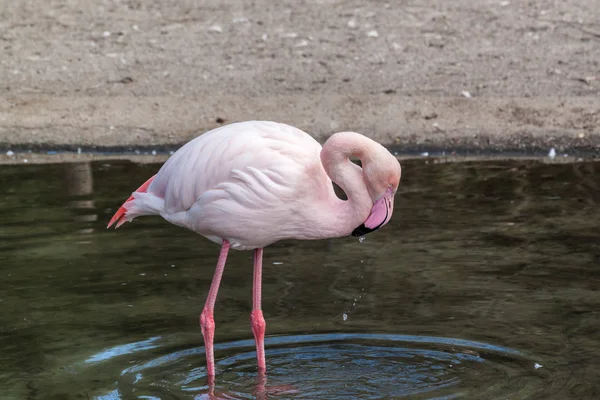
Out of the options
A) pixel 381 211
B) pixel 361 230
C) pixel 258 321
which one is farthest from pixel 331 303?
pixel 381 211

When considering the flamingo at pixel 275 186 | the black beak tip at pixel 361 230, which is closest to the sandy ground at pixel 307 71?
the flamingo at pixel 275 186

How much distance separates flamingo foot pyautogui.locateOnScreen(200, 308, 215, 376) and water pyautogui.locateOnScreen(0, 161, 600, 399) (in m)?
0.05

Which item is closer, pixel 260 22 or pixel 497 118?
pixel 497 118

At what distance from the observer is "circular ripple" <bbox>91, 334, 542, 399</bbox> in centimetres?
436

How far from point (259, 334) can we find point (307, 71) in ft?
18.5

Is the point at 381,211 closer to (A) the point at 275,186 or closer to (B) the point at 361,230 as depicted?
(B) the point at 361,230

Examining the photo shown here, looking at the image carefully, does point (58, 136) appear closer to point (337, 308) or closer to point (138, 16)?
point (138, 16)

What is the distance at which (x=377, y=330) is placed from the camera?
5.03m

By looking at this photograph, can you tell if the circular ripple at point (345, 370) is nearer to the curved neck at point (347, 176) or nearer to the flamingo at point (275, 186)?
the flamingo at point (275, 186)

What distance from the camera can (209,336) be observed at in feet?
15.3

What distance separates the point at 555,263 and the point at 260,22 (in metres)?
5.94

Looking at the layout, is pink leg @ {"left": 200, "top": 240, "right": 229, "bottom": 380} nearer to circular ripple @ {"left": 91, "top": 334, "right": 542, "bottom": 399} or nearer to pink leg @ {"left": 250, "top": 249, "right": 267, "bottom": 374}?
circular ripple @ {"left": 91, "top": 334, "right": 542, "bottom": 399}

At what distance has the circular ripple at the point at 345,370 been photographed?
14.3 ft

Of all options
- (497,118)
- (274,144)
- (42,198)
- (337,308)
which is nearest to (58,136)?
(42,198)
